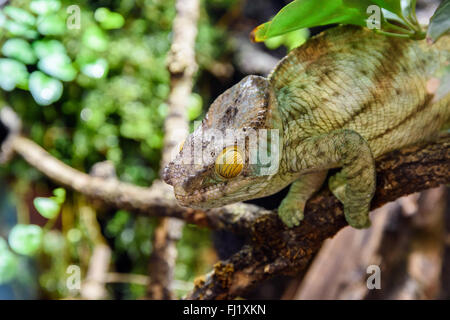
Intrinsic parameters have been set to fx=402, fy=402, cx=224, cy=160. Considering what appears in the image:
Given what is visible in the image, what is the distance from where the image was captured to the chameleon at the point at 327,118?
36.0 inches

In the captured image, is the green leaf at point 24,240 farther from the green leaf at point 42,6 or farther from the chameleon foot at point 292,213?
the chameleon foot at point 292,213

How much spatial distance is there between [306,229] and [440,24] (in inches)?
23.0

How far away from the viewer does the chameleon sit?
916 millimetres

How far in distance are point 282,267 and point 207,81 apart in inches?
39.6

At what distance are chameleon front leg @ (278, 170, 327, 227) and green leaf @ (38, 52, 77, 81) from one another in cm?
94

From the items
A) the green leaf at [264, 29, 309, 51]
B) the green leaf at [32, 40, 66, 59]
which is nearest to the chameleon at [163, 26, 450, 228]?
the green leaf at [264, 29, 309, 51]

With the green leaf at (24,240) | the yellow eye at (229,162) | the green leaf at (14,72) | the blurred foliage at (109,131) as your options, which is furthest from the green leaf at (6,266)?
the yellow eye at (229,162)

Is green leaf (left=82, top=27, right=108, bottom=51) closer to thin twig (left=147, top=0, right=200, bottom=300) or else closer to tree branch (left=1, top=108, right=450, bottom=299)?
thin twig (left=147, top=0, right=200, bottom=300)

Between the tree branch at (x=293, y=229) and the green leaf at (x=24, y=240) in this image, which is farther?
the green leaf at (x=24, y=240)

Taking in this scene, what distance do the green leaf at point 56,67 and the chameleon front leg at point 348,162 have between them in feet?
3.15

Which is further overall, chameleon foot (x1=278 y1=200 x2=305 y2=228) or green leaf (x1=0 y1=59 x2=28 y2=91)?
green leaf (x1=0 y1=59 x2=28 y2=91)

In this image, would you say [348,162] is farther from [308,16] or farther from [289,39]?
[289,39]

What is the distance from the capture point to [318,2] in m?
0.86

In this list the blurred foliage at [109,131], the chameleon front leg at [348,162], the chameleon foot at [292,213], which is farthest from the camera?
the blurred foliage at [109,131]
